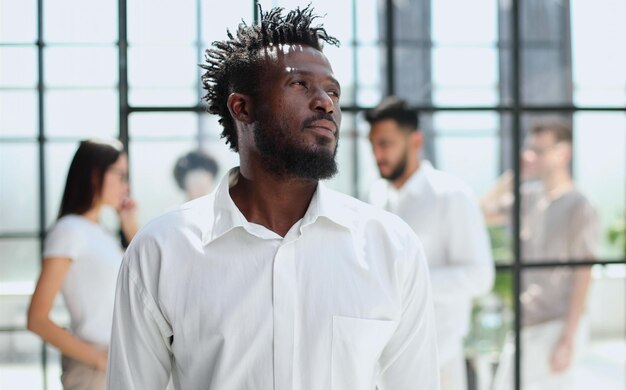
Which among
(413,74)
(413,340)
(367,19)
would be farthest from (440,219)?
(413,340)

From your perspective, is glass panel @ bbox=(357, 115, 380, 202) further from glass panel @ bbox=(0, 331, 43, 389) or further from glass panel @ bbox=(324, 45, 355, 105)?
glass panel @ bbox=(0, 331, 43, 389)

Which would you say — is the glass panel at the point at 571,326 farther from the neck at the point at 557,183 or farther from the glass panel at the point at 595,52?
the glass panel at the point at 595,52

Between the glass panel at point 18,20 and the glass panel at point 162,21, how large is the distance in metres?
0.31

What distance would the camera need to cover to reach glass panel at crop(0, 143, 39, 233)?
116 inches

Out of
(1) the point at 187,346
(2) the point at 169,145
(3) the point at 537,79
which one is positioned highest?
(3) the point at 537,79

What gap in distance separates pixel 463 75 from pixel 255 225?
1.83 m

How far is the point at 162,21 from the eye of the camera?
9.43 ft

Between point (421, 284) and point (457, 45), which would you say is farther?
point (457, 45)

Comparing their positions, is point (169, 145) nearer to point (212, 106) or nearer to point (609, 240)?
point (212, 106)

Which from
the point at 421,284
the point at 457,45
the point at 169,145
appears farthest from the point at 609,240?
the point at 421,284

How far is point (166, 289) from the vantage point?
4.81 ft

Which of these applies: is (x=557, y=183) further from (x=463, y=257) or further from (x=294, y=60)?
(x=294, y=60)

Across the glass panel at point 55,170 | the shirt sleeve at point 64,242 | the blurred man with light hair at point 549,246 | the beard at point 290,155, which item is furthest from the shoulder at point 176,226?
the blurred man with light hair at point 549,246

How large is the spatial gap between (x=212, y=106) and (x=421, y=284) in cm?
52
